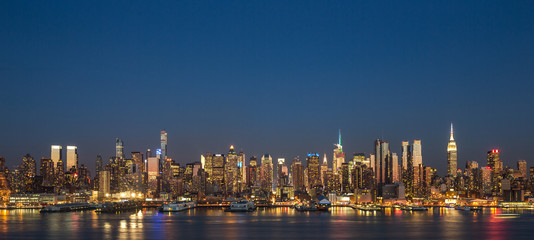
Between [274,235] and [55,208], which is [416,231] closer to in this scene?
[274,235]

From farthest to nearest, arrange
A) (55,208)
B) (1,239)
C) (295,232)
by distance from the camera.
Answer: (55,208)
(295,232)
(1,239)

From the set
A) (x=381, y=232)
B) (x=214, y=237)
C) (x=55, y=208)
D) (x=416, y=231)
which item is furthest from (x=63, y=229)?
(x=55, y=208)

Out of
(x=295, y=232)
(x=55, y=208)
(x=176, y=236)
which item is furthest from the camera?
(x=55, y=208)

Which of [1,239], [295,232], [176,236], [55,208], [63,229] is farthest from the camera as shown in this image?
[55,208]

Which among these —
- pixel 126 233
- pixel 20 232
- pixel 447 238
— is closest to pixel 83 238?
pixel 126 233

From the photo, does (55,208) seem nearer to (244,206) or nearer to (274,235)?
(244,206)

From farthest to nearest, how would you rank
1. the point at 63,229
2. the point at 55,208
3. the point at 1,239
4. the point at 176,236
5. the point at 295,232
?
the point at 55,208, the point at 63,229, the point at 295,232, the point at 176,236, the point at 1,239

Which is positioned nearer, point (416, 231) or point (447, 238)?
point (447, 238)

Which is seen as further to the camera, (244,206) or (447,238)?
(244,206)
